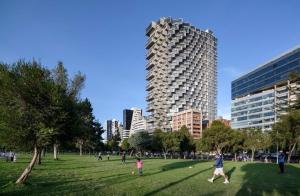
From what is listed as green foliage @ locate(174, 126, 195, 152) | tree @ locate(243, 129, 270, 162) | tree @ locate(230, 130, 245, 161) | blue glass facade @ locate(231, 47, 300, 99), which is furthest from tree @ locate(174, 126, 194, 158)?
blue glass facade @ locate(231, 47, 300, 99)

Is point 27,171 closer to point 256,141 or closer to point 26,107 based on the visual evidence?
point 26,107

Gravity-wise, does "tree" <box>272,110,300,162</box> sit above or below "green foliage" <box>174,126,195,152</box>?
above

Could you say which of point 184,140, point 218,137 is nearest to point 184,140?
point 184,140

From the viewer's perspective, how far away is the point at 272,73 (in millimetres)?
172000

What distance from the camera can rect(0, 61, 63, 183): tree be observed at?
24.3m

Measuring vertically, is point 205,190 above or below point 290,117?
below

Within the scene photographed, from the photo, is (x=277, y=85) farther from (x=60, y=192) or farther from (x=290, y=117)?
(x=60, y=192)

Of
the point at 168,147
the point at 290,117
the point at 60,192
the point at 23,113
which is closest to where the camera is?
the point at 60,192

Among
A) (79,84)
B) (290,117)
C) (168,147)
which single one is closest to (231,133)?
(168,147)

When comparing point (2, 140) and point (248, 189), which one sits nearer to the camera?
point (248, 189)

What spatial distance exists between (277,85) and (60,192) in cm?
16273

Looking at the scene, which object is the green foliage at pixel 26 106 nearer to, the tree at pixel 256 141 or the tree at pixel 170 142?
the tree at pixel 256 141

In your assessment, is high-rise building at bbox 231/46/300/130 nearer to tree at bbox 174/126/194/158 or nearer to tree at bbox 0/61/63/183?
tree at bbox 174/126/194/158

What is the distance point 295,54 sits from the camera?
152 meters
